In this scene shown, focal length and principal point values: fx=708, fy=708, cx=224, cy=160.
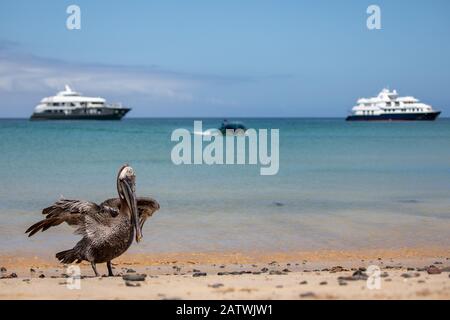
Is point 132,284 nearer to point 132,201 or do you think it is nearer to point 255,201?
point 132,201

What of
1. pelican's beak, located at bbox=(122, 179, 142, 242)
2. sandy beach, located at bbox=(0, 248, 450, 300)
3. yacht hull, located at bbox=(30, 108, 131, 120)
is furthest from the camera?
yacht hull, located at bbox=(30, 108, 131, 120)

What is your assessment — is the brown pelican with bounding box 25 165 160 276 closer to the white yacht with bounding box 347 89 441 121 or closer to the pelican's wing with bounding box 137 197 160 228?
the pelican's wing with bounding box 137 197 160 228

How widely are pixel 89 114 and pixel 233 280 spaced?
3501 inches

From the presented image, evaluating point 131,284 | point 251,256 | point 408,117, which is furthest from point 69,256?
point 408,117

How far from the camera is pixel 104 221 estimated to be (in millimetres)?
7039

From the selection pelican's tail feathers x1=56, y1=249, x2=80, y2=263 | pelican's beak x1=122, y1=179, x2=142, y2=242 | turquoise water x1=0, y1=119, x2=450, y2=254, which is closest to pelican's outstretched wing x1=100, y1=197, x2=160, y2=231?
pelican's beak x1=122, y1=179, x2=142, y2=242

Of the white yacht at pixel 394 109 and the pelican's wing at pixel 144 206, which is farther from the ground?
the white yacht at pixel 394 109

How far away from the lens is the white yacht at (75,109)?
94125 mm

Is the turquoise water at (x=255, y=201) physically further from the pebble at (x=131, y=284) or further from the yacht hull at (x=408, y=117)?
the yacht hull at (x=408, y=117)

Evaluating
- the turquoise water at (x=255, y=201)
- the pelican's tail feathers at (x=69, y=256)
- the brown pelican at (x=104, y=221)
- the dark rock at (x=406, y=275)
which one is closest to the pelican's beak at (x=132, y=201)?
the brown pelican at (x=104, y=221)

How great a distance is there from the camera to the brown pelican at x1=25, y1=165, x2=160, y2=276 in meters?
6.91

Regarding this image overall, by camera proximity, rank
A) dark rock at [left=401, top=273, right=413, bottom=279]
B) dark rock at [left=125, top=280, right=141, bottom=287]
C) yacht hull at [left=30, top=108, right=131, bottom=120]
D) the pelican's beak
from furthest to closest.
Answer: yacht hull at [left=30, top=108, right=131, bottom=120], the pelican's beak, dark rock at [left=401, top=273, right=413, bottom=279], dark rock at [left=125, top=280, right=141, bottom=287]

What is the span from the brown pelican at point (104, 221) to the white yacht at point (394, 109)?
98361 mm

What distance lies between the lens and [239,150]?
37.4 metres
